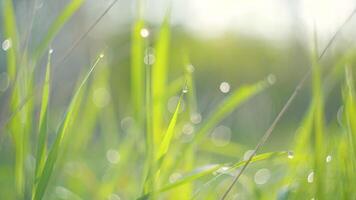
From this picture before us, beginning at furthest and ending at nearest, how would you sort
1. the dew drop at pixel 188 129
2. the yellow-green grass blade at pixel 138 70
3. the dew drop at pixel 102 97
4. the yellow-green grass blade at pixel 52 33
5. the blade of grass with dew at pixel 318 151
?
the dew drop at pixel 102 97 → the dew drop at pixel 188 129 → the yellow-green grass blade at pixel 138 70 → the yellow-green grass blade at pixel 52 33 → the blade of grass with dew at pixel 318 151

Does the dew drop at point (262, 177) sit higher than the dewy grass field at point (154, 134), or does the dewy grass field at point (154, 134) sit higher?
the dewy grass field at point (154, 134)

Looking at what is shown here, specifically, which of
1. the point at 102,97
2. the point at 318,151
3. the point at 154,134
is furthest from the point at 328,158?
the point at 102,97

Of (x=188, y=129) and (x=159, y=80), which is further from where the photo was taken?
(x=188, y=129)

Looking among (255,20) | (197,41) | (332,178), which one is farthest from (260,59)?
(332,178)

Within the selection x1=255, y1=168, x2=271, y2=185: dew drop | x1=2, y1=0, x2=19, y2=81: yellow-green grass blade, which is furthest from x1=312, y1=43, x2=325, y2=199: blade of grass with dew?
x1=255, y1=168, x2=271, y2=185: dew drop

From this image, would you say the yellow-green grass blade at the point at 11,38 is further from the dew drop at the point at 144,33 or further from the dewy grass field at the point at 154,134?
the dew drop at the point at 144,33

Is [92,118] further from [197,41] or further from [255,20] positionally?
[197,41]

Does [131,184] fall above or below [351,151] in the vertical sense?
below

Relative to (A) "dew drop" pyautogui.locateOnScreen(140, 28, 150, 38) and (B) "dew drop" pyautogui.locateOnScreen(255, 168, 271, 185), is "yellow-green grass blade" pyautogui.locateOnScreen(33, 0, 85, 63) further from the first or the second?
(B) "dew drop" pyautogui.locateOnScreen(255, 168, 271, 185)

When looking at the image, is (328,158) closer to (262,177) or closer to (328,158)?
(328,158)

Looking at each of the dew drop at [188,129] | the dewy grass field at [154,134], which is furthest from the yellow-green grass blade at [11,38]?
the dew drop at [188,129]

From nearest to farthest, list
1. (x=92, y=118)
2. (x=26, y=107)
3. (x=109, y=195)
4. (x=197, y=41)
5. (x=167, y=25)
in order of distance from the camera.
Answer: (x=26, y=107), (x=167, y=25), (x=109, y=195), (x=92, y=118), (x=197, y=41)
